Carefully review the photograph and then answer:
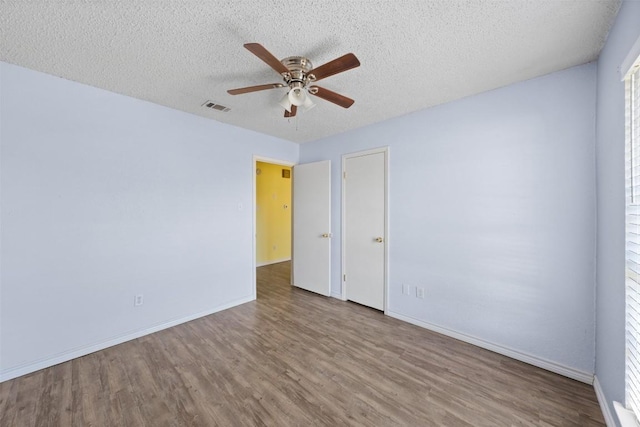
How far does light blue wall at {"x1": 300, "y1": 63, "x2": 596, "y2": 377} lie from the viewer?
6.19 ft

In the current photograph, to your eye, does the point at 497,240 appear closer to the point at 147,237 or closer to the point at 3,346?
the point at 147,237

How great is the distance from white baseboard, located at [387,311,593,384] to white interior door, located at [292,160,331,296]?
57.5 inches

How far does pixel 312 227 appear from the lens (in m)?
3.90

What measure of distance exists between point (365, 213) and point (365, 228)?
207 mm

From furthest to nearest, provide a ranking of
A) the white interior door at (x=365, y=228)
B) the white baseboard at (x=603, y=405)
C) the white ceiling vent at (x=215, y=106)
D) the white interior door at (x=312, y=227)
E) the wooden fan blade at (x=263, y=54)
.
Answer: the white interior door at (x=312, y=227)
the white interior door at (x=365, y=228)
the white ceiling vent at (x=215, y=106)
the white baseboard at (x=603, y=405)
the wooden fan blade at (x=263, y=54)

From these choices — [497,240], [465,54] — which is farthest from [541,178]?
[465,54]

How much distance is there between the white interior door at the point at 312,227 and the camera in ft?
12.2

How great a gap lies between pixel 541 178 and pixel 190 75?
316 cm

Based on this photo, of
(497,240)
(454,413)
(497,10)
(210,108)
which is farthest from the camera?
(210,108)

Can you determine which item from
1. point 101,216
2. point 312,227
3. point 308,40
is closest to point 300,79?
point 308,40

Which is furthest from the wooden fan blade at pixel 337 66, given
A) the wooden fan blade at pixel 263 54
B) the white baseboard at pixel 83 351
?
the white baseboard at pixel 83 351

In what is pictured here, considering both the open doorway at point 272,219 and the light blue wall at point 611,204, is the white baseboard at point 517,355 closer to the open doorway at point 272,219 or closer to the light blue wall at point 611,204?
the light blue wall at point 611,204

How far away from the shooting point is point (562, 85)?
1945 millimetres

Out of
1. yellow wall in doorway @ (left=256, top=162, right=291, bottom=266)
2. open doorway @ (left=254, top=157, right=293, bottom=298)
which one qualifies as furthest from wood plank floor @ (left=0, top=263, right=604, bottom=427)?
yellow wall in doorway @ (left=256, top=162, right=291, bottom=266)
